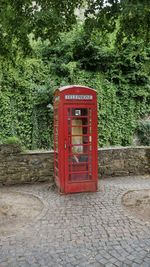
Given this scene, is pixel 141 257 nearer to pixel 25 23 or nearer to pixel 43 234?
pixel 43 234

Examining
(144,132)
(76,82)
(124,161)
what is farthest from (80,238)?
(144,132)

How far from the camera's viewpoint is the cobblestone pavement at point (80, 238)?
383 cm

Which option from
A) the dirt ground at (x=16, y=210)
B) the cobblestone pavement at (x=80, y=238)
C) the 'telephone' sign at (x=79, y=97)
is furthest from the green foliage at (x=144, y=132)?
the dirt ground at (x=16, y=210)

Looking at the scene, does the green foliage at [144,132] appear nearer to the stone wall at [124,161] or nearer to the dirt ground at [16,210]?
the stone wall at [124,161]

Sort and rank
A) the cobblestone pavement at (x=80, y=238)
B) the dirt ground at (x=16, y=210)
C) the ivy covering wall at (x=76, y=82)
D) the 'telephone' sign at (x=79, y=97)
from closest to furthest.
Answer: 1. the cobblestone pavement at (x=80, y=238)
2. the dirt ground at (x=16, y=210)
3. the 'telephone' sign at (x=79, y=97)
4. the ivy covering wall at (x=76, y=82)

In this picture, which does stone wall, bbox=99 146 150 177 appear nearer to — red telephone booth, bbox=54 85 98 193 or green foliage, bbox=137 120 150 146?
red telephone booth, bbox=54 85 98 193

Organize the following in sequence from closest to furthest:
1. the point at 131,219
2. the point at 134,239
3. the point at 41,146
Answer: the point at 134,239, the point at 131,219, the point at 41,146

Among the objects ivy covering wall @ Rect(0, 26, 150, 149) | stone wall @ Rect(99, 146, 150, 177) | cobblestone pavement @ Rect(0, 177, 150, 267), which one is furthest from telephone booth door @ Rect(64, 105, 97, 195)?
ivy covering wall @ Rect(0, 26, 150, 149)

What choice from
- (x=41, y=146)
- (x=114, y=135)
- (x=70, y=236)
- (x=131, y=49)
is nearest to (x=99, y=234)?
(x=70, y=236)

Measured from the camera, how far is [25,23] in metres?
4.80

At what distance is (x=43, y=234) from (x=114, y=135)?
9.16 metres

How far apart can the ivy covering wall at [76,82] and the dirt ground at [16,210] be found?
4662mm

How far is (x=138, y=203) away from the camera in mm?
6281

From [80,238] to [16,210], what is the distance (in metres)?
1.88
